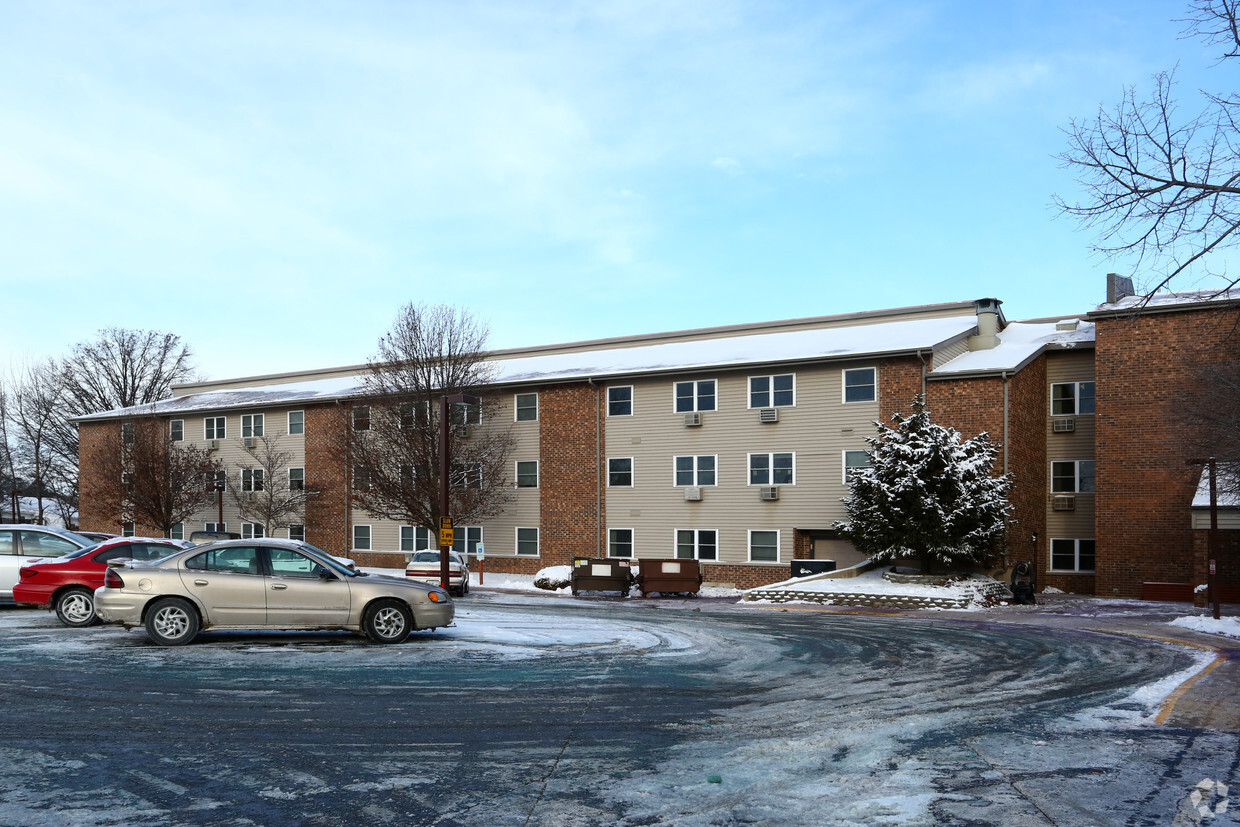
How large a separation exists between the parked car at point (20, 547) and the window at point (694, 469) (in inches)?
817

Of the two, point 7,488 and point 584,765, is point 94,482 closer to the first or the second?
point 7,488

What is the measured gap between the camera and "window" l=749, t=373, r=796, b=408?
33.7m

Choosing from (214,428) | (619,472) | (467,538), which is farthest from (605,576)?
(214,428)

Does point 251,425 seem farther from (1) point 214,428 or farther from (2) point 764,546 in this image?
(2) point 764,546

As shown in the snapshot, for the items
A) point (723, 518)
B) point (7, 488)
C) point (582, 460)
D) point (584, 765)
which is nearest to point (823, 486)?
point (723, 518)

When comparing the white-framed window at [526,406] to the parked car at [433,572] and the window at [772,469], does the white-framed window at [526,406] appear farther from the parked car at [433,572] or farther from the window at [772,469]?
the window at [772,469]

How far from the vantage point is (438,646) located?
46.6ft

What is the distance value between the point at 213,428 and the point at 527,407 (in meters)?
19.4

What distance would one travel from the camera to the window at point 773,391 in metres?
33.7

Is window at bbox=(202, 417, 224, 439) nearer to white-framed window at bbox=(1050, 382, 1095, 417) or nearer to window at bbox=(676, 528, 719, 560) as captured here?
window at bbox=(676, 528, 719, 560)

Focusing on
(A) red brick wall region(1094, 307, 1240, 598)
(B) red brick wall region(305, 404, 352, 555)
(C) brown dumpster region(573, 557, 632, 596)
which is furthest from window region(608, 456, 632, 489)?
(A) red brick wall region(1094, 307, 1240, 598)

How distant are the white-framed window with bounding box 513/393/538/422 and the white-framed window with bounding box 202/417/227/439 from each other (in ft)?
59.0

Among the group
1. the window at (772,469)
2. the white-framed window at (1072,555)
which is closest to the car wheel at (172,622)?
the window at (772,469)

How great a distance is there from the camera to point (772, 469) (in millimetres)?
33719
